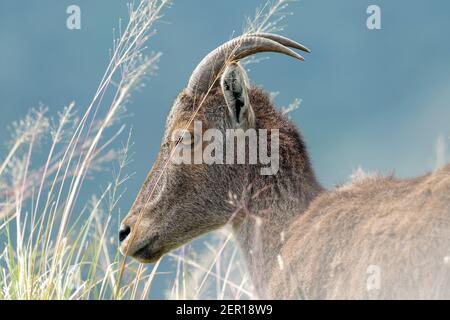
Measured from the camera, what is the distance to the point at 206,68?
10523mm

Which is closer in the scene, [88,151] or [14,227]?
[88,151]

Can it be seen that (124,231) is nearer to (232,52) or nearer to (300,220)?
(300,220)

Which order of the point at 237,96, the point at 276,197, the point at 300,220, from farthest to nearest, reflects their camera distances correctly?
the point at 237,96, the point at 276,197, the point at 300,220

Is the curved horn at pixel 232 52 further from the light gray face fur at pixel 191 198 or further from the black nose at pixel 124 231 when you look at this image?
the black nose at pixel 124 231

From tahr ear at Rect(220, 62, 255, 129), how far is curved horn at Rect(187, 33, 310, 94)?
0.36 feet

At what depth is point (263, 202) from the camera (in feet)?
33.3

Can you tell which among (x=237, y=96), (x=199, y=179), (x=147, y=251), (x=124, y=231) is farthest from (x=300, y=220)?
(x=124, y=231)

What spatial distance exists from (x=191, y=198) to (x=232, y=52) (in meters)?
1.42

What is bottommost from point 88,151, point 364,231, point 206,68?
point 364,231

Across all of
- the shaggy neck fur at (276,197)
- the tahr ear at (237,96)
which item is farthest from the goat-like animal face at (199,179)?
the shaggy neck fur at (276,197)

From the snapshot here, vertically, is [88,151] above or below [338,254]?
above

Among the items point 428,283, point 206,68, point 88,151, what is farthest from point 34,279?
point 428,283
